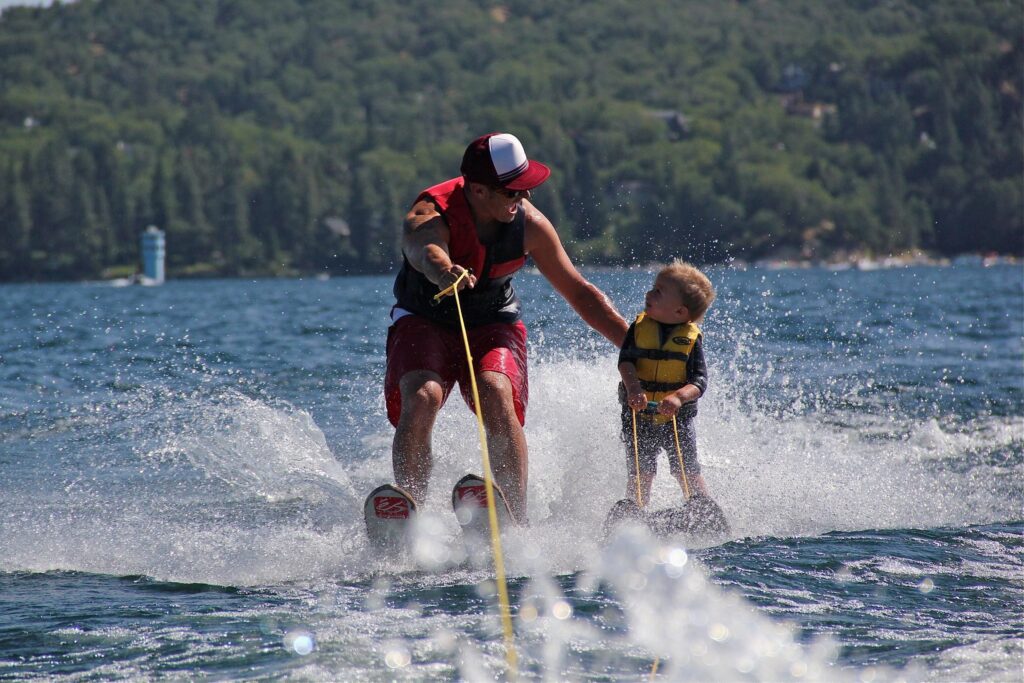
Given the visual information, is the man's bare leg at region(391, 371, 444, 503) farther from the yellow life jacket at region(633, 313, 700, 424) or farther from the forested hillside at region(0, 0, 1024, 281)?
the forested hillside at region(0, 0, 1024, 281)

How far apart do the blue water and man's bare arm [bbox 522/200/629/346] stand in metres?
0.76

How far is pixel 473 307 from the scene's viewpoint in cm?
565

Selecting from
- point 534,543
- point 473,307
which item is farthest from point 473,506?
point 473,307

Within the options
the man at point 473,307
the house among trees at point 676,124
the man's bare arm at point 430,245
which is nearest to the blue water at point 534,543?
the man at point 473,307

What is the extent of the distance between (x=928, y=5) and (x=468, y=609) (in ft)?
662

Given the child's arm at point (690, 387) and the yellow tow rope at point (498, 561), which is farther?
the child's arm at point (690, 387)

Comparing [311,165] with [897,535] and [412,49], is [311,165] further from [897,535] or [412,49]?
[897,535]

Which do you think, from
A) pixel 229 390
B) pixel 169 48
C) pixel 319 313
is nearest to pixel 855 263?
pixel 319 313

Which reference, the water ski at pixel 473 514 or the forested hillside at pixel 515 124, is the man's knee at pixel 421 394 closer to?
the water ski at pixel 473 514

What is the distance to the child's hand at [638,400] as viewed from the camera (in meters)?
5.66

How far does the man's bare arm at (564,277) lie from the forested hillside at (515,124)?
52.7 meters

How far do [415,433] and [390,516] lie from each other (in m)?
0.41

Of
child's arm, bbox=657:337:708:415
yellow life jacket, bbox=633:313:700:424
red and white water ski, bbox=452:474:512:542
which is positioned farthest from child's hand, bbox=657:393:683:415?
red and white water ski, bbox=452:474:512:542

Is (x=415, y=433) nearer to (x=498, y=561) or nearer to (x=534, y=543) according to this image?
(x=534, y=543)
